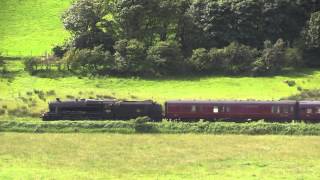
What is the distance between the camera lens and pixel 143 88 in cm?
7262

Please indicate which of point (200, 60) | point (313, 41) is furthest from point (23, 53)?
point (313, 41)

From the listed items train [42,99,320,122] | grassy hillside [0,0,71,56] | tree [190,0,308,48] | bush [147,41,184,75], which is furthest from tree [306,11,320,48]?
grassy hillside [0,0,71,56]

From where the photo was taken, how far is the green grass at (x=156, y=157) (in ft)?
135

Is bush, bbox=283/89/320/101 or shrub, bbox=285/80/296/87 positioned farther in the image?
shrub, bbox=285/80/296/87

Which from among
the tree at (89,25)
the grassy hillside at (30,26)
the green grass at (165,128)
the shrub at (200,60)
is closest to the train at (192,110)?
the green grass at (165,128)

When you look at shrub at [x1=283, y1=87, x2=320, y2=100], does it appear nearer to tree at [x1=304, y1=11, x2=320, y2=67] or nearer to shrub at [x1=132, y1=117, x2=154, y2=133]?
tree at [x1=304, y1=11, x2=320, y2=67]

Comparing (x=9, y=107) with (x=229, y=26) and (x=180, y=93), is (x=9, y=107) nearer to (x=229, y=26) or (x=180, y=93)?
(x=180, y=93)

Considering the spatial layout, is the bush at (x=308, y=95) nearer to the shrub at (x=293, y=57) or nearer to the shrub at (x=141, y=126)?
the shrub at (x=293, y=57)

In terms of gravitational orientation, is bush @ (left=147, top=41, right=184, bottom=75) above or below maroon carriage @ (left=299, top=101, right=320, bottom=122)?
above

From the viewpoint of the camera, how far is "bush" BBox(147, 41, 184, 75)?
77125 mm

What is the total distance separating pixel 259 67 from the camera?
77375 mm

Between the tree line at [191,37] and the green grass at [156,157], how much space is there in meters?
25.3

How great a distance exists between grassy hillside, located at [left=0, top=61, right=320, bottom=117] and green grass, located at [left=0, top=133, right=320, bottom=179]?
1468 centimetres

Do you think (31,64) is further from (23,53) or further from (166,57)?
(166,57)
